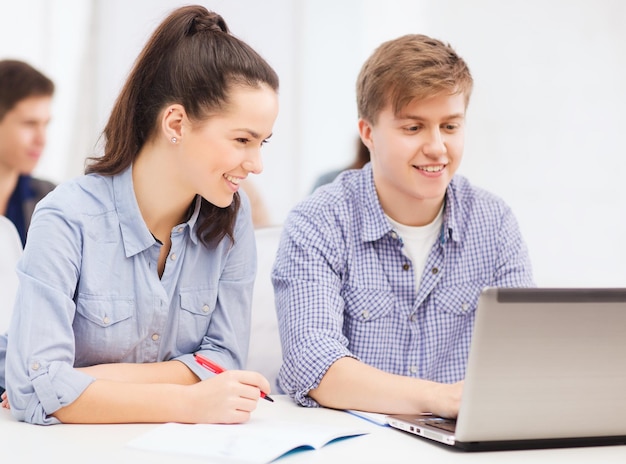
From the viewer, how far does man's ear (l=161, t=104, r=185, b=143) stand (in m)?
1.34

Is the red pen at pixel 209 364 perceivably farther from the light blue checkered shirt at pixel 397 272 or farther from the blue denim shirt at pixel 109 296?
the light blue checkered shirt at pixel 397 272

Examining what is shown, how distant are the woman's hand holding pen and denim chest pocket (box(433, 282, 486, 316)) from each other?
2.02ft

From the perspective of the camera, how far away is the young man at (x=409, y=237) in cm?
162

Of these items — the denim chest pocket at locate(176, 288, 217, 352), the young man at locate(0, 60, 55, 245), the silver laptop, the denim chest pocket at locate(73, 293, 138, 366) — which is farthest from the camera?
the young man at locate(0, 60, 55, 245)

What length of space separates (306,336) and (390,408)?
22 cm

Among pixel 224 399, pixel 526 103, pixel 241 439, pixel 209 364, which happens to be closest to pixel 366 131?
pixel 209 364

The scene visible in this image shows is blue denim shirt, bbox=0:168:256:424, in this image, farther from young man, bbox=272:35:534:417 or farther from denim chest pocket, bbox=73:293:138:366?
young man, bbox=272:35:534:417

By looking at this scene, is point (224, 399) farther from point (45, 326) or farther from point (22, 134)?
point (22, 134)

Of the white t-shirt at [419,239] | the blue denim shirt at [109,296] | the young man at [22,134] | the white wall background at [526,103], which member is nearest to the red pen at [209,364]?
the blue denim shirt at [109,296]

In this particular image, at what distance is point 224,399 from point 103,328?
281 mm

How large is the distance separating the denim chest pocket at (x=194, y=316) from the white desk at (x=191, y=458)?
0.30 metres

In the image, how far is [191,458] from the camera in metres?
0.92

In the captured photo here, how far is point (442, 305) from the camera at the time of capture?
166cm

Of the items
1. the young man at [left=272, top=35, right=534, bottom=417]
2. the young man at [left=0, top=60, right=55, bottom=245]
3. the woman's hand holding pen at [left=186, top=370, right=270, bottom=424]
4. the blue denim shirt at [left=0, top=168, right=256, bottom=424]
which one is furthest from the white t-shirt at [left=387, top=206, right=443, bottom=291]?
the young man at [left=0, top=60, right=55, bottom=245]
